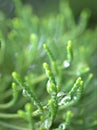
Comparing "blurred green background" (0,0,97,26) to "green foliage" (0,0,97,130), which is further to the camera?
"blurred green background" (0,0,97,26)

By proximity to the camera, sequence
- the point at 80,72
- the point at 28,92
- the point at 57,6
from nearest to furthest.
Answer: the point at 28,92
the point at 80,72
the point at 57,6

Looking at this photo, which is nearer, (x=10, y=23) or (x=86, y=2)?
(x=10, y=23)

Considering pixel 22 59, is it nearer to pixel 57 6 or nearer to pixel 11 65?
pixel 11 65

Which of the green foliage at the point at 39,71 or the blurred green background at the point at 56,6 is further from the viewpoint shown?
the blurred green background at the point at 56,6

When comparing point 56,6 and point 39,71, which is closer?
point 39,71

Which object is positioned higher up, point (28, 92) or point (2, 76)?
point (2, 76)

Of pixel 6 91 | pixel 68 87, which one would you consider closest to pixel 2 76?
pixel 6 91

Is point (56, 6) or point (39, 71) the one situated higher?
point (56, 6)

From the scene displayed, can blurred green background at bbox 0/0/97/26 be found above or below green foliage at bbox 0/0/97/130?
above

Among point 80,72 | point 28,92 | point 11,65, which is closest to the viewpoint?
point 28,92

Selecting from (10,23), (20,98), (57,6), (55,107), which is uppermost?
(57,6)

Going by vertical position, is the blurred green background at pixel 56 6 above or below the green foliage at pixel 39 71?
above
